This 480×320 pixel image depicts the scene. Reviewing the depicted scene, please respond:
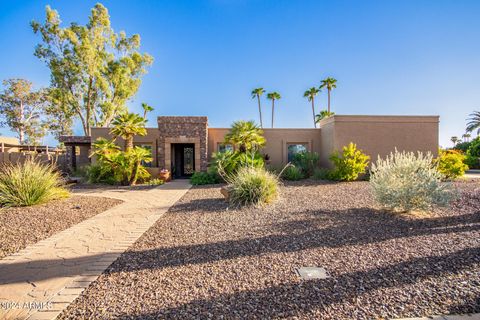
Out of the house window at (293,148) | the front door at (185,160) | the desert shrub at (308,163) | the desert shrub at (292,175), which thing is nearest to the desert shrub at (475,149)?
the house window at (293,148)

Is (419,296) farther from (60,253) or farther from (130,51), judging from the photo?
(130,51)

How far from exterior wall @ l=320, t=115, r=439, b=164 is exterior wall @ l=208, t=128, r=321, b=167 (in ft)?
8.03

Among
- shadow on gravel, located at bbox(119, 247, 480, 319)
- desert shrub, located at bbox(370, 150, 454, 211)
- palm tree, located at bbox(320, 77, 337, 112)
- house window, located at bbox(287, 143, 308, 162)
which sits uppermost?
palm tree, located at bbox(320, 77, 337, 112)

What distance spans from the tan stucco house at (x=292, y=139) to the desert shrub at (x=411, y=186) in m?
8.03

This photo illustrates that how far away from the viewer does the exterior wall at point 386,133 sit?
1371 centimetres

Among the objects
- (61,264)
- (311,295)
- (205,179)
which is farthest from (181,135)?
(311,295)

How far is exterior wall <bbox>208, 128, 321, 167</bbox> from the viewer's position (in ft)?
53.2

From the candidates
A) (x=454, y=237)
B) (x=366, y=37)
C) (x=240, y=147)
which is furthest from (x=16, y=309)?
(x=366, y=37)

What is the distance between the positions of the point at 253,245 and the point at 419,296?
7.45 feet

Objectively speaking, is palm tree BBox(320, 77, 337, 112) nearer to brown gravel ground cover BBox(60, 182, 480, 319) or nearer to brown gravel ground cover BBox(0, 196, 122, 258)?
brown gravel ground cover BBox(60, 182, 480, 319)

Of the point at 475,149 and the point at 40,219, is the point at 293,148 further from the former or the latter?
the point at 475,149

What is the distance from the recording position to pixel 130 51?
24.4 meters

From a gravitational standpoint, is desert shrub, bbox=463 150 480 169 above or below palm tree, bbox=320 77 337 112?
below

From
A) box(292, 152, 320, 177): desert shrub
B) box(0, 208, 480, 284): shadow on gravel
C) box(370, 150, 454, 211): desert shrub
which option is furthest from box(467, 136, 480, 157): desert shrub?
box(370, 150, 454, 211): desert shrub
